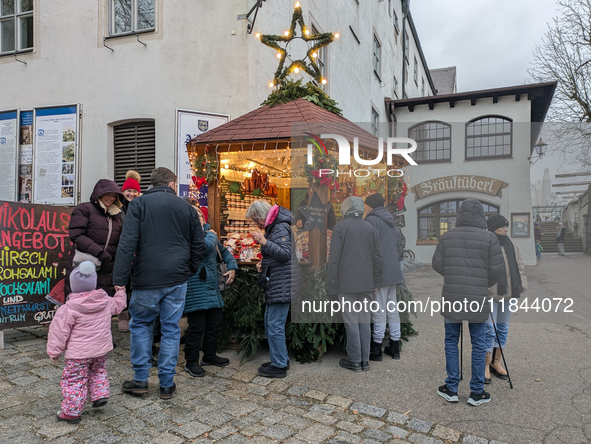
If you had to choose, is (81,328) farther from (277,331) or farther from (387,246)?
(387,246)

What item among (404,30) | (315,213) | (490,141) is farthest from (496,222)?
(404,30)

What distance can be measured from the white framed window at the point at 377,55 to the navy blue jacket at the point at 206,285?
13595 millimetres

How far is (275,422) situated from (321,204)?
2647mm

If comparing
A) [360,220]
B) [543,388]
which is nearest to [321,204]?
[360,220]

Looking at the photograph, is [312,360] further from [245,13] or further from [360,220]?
[245,13]

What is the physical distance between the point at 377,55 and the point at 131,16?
10722mm

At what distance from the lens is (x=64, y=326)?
3.21 metres

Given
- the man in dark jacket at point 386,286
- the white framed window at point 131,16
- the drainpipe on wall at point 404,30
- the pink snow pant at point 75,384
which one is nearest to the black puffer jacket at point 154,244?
the pink snow pant at point 75,384

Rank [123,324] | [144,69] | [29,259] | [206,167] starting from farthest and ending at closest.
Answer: [144,69] → [206,167] → [123,324] → [29,259]

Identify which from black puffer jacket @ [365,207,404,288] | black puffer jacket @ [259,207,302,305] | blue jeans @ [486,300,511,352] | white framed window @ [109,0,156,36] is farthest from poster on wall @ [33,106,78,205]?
blue jeans @ [486,300,511,352]

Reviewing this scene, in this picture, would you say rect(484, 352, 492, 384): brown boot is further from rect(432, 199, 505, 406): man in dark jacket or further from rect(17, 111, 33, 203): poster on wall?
rect(17, 111, 33, 203): poster on wall

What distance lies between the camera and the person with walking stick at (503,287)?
4.22 meters

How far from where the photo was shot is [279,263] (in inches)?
175

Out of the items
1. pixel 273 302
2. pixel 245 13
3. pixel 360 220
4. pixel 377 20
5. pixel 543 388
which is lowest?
pixel 543 388
